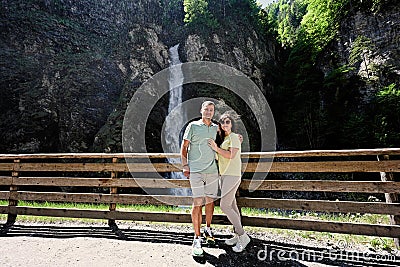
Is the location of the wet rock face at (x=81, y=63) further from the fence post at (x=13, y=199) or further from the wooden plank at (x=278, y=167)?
the wooden plank at (x=278, y=167)

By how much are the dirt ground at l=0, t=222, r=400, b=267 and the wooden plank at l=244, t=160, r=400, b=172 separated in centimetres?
109

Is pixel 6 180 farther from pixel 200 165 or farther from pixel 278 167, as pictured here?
pixel 278 167

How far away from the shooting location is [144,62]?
22.5m

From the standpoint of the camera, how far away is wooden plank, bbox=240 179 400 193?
3698mm

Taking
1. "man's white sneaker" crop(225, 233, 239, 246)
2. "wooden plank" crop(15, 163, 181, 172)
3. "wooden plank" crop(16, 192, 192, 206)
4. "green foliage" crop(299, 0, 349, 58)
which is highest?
"green foliage" crop(299, 0, 349, 58)

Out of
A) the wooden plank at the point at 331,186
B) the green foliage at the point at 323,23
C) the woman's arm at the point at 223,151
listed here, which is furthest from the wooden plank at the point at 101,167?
the green foliage at the point at 323,23

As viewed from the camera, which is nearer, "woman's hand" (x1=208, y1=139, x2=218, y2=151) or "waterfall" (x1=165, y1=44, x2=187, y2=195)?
"woman's hand" (x1=208, y1=139, x2=218, y2=151)

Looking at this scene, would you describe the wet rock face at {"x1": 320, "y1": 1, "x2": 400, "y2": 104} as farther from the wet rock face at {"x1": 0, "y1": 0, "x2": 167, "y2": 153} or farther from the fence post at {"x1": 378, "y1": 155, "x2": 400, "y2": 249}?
the fence post at {"x1": 378, "y1": 155, "x2": 400, "y2": 249}

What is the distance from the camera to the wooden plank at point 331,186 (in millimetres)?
3698

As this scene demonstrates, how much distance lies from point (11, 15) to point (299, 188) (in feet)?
80.3

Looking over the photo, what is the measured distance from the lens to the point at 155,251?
3791mm

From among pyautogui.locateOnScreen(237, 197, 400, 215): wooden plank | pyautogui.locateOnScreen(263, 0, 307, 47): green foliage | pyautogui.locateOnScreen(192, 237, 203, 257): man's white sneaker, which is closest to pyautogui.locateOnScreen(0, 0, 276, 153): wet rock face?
pyautogui.locateOnScreen(263, 0, 307, 47): green foliage

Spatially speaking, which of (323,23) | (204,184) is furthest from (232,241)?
(323,23)

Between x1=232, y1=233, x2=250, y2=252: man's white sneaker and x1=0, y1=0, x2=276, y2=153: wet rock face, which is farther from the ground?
x1=0, y1=0, x2=276, y2=153: wet rock face
